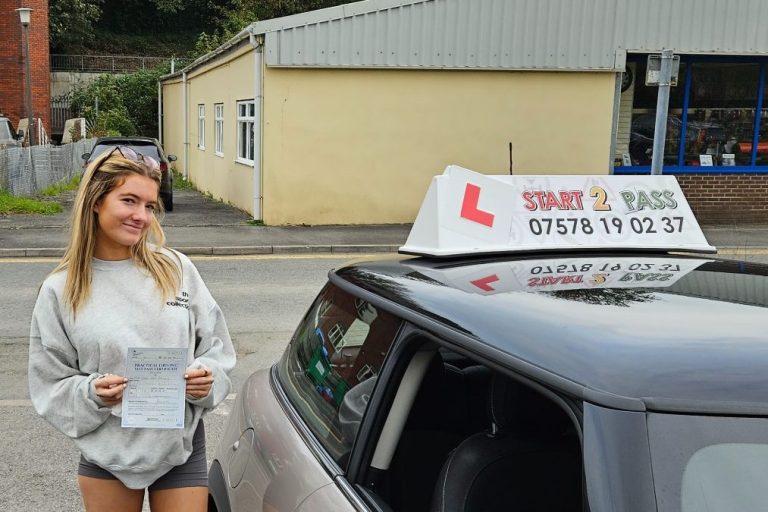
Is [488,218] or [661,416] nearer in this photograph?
[661,416]

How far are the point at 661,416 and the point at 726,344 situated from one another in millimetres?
277

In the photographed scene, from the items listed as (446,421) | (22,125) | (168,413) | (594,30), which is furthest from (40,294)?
(22,125)

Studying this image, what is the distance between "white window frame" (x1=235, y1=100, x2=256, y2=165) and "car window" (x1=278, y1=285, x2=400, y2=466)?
14144 millimetres

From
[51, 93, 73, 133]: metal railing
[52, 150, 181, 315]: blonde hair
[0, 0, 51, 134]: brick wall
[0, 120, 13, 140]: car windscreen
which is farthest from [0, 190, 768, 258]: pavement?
[51, 93, 73, 133]: metal railing

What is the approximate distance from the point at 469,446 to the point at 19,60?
35026mm

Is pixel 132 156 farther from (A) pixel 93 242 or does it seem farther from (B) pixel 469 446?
(B) pixel 469 446

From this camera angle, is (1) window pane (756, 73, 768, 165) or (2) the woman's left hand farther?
(1) window pane (756, 73, 768, 165)

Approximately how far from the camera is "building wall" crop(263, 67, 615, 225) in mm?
15312

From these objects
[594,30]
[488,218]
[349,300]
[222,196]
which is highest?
[594,30]

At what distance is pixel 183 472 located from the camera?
2.46 meters

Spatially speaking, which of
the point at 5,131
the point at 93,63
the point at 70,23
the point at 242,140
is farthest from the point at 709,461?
the point at 70,23

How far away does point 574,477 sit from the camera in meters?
2.25

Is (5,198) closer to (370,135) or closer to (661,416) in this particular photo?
(370,135)

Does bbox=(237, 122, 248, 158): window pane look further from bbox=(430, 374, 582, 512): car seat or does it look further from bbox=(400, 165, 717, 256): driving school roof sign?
bbox=(430, 374, 582, 512): car seat
